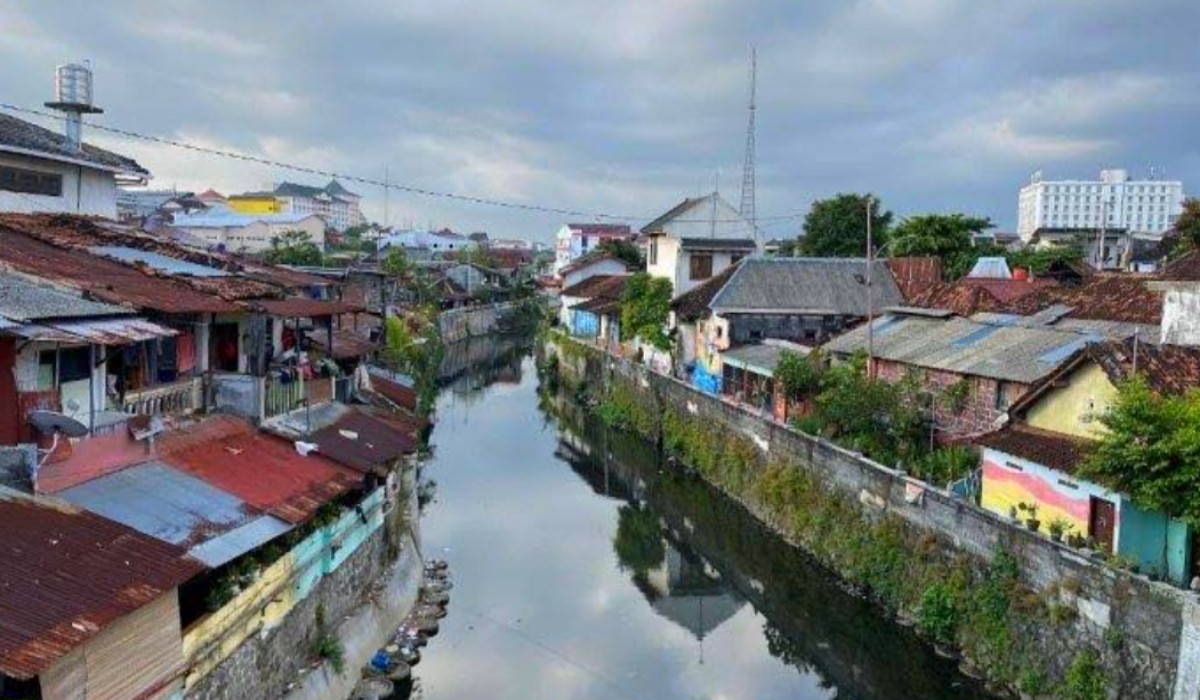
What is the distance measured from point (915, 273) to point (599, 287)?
24703 millimetres

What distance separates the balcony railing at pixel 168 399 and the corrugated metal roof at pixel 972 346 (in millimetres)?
15348

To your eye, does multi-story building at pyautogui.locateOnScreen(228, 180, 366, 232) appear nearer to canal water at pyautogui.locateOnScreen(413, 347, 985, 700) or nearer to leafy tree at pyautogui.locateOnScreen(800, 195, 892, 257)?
leafy tree at pyautogui.locateOnScreen(800, 195, 892, 257)

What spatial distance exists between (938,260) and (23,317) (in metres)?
33.4

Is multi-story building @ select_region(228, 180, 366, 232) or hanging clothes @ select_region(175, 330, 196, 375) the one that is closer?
hanging clothes @ select_region(175, 330, 196, 375)

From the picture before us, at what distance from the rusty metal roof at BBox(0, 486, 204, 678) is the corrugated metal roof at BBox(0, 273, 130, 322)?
2154 mm

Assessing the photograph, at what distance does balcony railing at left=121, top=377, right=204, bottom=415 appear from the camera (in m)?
13.3

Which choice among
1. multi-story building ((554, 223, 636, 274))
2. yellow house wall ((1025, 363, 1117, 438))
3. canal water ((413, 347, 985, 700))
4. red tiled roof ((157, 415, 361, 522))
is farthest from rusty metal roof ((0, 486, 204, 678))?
multi-story building ((554, 223, 636, 274))

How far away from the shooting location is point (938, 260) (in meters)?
37.6

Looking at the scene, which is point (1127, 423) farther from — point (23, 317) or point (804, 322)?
point (804, 322)

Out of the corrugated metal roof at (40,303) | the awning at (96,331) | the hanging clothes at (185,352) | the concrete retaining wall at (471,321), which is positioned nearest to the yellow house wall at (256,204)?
the concrete retaining wall at (471,321)

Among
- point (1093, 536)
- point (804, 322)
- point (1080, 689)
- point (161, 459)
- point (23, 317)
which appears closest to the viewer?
point (23, 317)

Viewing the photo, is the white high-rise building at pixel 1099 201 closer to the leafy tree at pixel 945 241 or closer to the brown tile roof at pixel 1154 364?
the leafy tree at pixel 945 241

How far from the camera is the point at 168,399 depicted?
14.3 metres

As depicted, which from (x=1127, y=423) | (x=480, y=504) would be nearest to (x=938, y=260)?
(x=480, y=504)
